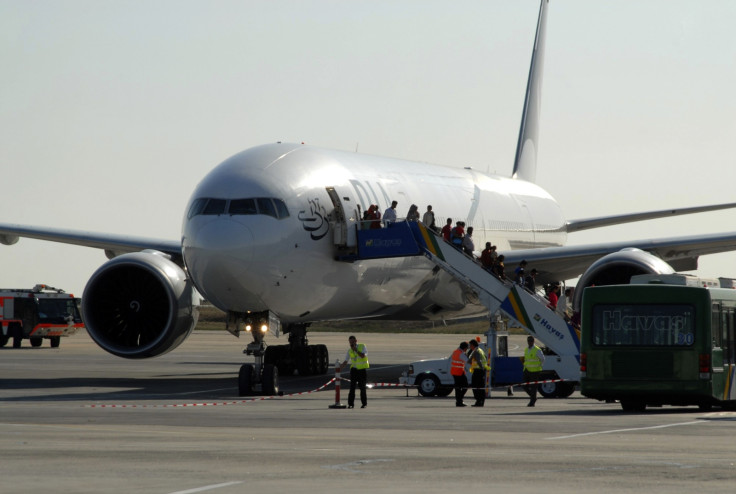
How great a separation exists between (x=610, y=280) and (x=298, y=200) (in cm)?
747

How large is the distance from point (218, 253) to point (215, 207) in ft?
3.81

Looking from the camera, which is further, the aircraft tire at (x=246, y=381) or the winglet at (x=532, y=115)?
the winglet at (x=532, y=115)

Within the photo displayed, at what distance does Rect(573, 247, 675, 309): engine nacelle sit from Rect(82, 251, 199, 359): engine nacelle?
8107mm

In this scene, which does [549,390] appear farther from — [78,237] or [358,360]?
[78,237]

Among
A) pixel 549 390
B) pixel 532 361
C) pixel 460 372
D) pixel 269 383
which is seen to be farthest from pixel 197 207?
pixel 549 390

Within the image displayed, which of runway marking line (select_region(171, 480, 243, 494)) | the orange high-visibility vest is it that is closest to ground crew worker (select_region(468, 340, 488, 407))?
the orange high-visibility vest

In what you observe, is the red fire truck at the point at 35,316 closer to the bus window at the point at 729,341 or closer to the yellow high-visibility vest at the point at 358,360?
the yellow high-visibility vest at the point at 358,360

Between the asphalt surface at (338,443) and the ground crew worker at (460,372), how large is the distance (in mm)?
452

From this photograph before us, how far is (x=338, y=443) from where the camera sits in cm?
1517

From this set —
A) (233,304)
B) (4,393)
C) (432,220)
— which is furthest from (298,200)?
(4,393)

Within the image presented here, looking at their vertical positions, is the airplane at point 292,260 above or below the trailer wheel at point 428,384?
above

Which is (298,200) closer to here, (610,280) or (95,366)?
(610,280)

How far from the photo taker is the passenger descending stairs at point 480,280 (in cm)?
2744

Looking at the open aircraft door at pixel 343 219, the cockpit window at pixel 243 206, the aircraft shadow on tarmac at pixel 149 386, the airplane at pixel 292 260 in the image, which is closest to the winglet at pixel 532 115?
the airplane at pixel 292 260
